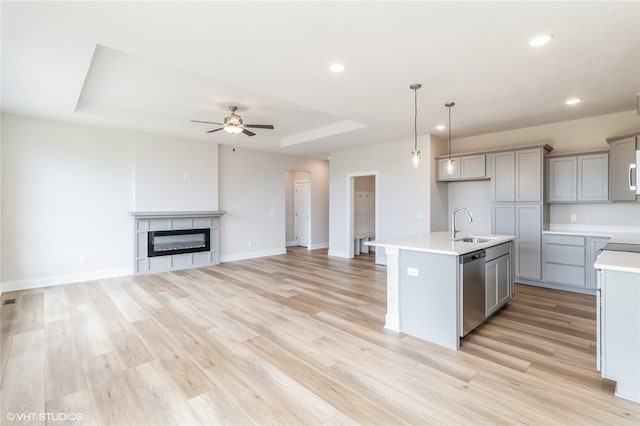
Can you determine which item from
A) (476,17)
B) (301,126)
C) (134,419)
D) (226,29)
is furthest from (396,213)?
(134,419)

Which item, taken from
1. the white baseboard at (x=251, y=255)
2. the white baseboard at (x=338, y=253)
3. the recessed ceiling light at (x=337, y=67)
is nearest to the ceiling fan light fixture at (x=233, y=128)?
the recessed ceiling light at (x=337, y=67)

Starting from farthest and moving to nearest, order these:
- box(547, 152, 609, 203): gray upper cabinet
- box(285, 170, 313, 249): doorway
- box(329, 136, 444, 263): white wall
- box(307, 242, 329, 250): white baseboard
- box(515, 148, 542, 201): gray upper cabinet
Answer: box(285, 170, 313, 249): doorway < box(307, 242, 329, 250): white baseboard < box(329, 136, 444, 263): white wall < box(515, 148, 542, 201): gray upper cabinet < box(547, 152, 609, 203): gray upper cabinet

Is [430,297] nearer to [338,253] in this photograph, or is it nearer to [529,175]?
[529,175]

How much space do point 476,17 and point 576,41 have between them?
3.39 ft

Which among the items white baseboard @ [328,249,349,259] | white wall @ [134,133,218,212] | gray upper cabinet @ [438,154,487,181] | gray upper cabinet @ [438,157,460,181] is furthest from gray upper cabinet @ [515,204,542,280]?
white wall @ [134,133,218,212]

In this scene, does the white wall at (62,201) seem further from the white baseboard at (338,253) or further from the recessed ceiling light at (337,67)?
the recessed ceiling light at (337,67)

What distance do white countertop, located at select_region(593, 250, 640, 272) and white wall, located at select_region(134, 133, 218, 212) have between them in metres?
6.39

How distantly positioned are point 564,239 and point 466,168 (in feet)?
6.16

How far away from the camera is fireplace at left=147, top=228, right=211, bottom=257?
231 inches

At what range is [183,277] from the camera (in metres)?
5.52

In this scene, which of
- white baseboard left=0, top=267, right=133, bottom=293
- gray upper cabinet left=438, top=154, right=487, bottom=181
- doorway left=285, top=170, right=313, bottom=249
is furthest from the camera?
doorway left=285, top=170, right=313, bottom=249

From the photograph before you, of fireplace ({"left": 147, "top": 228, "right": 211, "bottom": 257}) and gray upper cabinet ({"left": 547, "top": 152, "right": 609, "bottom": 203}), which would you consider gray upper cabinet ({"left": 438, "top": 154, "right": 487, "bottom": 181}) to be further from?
fireplace ({"left": 147, "top": 228, "right": 211, "bottom": 257})

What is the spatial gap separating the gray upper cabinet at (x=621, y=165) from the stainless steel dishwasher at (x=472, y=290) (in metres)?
2.74

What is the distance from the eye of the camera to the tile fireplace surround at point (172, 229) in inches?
226
